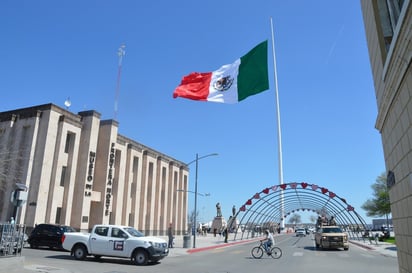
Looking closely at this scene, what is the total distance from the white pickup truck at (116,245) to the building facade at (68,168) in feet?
41.4

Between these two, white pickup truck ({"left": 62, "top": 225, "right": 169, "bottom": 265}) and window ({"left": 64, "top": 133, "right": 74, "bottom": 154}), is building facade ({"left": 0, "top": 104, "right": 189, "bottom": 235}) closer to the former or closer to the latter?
window ({"left": 64, "top": 133, "right": 74, "bottom": 154})

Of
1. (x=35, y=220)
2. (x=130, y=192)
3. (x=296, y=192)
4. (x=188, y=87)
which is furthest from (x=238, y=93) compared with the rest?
(x=296, y=192)

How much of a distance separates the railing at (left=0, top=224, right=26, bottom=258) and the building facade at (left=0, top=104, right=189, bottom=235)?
17.1 m

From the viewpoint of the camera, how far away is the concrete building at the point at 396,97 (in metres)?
5.62

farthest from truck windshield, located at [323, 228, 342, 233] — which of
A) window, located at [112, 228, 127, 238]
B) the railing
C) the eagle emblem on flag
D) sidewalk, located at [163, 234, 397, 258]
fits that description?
the railing

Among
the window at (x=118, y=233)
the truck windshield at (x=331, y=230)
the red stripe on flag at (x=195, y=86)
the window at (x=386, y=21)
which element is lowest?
the window at (x=118, y=233)

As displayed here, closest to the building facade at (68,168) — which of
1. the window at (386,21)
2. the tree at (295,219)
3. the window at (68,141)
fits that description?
the window at (68,141)

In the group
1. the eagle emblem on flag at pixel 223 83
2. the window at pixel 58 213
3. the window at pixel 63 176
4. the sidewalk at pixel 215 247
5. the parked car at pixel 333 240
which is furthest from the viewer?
the window at pixel 63 176

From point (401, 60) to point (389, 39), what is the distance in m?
2.02

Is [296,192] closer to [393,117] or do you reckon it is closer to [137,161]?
[137,161]

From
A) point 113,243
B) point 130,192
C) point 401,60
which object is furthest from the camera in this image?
point 130,192

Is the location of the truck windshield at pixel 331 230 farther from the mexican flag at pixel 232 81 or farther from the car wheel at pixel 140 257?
the mexican flag at pixel 232 81

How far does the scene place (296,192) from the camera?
169ft

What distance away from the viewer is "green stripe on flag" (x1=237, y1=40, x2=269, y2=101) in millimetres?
15453
